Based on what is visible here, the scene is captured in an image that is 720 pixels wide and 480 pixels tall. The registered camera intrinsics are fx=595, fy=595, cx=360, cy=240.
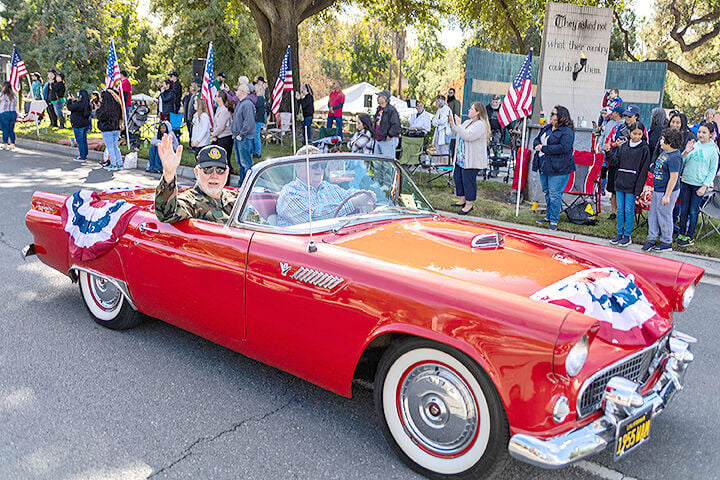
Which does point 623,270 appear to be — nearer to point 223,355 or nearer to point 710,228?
point 223,355

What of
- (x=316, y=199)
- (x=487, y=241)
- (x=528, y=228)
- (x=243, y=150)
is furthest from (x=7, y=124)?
(x=487, y=241)

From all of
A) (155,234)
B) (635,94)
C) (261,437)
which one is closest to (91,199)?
(155,234)

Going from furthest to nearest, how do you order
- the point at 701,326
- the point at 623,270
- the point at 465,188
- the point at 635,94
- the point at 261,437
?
the point at 635,94
the point at 465,188
the point at 701,326
the point at 623,270
the point at 261,437

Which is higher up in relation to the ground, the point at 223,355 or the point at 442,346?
the point at 442,346

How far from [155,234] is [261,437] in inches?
63.2

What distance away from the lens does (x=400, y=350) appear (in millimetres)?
2863

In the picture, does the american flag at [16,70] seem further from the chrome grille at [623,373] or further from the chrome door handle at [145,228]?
the chrome grille at [623,373]

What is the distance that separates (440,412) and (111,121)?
12.4m

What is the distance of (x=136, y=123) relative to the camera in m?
15.8

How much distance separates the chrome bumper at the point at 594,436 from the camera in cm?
240

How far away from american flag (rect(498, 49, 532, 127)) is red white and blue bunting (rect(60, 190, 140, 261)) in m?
6.58

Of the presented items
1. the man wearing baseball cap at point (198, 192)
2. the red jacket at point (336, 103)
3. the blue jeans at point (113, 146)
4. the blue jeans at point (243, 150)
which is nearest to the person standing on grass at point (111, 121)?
the blue jeans at point (113, 146)

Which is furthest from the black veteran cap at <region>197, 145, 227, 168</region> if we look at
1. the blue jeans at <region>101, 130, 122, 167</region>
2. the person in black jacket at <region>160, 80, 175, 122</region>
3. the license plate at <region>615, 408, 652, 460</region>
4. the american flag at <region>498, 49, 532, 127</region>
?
the person in black jacket at <region>160, 80, 175, 122</region>

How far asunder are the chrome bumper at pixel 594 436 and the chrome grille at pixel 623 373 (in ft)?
0.14
